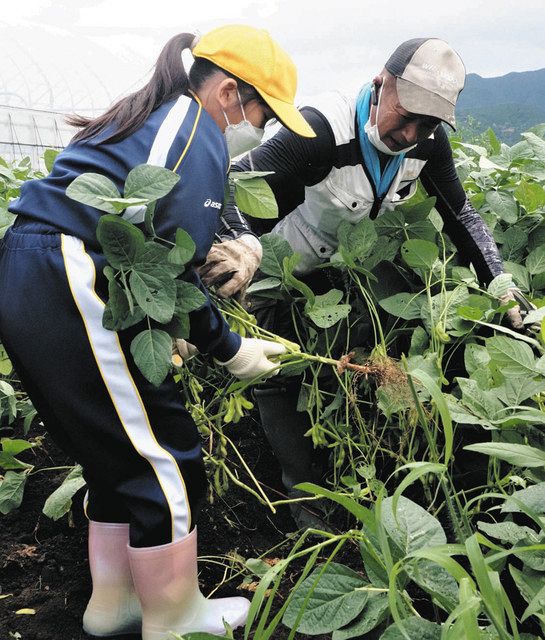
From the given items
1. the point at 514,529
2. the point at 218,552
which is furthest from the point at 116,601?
the point at 514,529

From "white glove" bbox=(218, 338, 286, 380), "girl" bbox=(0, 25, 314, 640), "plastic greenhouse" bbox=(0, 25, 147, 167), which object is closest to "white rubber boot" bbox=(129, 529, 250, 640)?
"girl" bbox=(0, 25, 314, 640)

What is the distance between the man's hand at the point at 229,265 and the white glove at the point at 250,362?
133 mm

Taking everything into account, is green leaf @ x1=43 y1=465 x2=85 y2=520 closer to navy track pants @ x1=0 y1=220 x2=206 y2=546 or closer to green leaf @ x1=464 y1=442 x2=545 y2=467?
navy track pants @ x1=0 y1=220 x2=206 y2=546

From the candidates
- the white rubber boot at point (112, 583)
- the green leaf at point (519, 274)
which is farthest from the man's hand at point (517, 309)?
the white rubber boot at point (112, 583)

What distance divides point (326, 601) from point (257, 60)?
2.92 feet

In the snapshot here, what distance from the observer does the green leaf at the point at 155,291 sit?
3.75ft

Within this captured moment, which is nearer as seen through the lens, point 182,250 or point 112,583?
point 182,250

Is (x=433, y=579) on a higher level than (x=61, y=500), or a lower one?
higher

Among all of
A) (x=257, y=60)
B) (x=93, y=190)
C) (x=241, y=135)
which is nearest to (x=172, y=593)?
(x=93, y=190)

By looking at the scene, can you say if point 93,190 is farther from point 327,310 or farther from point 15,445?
point 15,445

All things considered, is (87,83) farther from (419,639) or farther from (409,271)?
(419,639)

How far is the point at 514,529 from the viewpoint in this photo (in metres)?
1.04

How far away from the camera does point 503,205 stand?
6.71 feet

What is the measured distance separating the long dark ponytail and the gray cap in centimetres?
46
